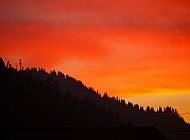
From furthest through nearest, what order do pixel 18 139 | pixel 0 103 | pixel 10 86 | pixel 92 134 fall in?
pixel 10 86 → pixel 0 103 → pixel 92 134 → pixel 18 139

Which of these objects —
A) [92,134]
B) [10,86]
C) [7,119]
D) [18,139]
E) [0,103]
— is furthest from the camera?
[10,86]

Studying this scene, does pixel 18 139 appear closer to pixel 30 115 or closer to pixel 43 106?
pixel 30 115

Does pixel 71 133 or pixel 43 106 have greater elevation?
pixel 43 106

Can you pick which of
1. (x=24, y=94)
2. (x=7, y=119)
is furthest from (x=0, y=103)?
(x=24, y=94)

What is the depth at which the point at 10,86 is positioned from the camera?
18862cm

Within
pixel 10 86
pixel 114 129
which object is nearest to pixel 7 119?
pixel 10 86

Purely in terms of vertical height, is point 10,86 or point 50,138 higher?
point 10,86

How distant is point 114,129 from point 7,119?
119578 mm

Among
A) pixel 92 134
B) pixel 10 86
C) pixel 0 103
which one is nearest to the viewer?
pixel 92 134

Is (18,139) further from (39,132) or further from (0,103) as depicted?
(0,103)

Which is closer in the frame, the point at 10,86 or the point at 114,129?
the point at 114,129

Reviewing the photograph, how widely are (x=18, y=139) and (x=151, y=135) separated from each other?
1628 cm

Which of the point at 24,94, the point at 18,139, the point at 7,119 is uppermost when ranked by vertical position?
the point at 24,94

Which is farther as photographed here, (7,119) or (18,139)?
(7,119)
